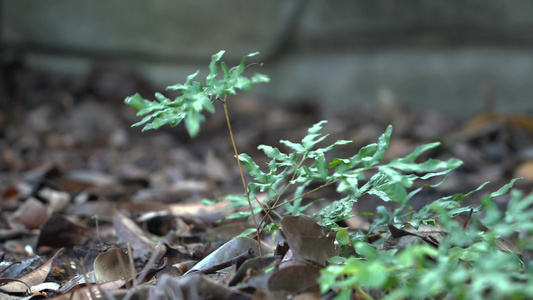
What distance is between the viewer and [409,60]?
3363 millimetres

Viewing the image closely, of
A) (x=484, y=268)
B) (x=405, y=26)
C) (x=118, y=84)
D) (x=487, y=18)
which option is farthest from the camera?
(x=118, y=84)

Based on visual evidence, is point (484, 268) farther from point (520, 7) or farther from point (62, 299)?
point (520, 7)

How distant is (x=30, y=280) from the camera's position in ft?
3.51

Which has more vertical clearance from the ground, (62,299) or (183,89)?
(183,89)

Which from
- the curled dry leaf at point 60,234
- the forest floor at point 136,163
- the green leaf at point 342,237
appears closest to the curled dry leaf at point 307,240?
the green leaf at point 342,237

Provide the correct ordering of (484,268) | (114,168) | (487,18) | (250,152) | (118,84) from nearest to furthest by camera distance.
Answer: (484,268), (114,168), (250,152), (487,18), (118,84)

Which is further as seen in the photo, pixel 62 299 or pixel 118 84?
pixel 118 84

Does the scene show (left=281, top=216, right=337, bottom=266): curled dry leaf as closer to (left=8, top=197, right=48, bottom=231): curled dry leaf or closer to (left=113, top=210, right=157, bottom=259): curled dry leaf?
(left=113, top=210, right=157, bottom=259): curled dry leaf

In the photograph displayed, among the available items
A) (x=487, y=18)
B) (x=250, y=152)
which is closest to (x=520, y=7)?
(x=487, y=18)

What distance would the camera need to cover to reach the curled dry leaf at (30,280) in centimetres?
103

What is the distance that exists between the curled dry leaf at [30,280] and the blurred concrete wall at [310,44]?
8.45 ft

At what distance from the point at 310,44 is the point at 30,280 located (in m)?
2.89

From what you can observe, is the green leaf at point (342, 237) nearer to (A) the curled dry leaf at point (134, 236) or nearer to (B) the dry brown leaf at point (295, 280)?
(B) the dry brown leaf at point (295, 280)

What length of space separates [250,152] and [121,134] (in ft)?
2.61
